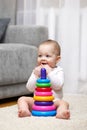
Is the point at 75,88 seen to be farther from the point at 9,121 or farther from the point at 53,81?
Result: the point at 9,121

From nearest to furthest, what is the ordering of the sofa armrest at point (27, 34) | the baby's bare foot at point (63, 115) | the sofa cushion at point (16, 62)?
the baby's bare foot at point (63, 115) → the sofa cushion at point (16, 62) → the sofa armrest at point (27, 34)

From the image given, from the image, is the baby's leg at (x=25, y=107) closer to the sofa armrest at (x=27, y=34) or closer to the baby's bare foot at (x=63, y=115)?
the baby's bare foot at (x=63, y=115)

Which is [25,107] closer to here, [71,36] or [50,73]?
[50,73]

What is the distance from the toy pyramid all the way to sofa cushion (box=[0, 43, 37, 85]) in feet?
2.16

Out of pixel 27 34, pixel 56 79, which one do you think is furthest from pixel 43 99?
pixel 27 34

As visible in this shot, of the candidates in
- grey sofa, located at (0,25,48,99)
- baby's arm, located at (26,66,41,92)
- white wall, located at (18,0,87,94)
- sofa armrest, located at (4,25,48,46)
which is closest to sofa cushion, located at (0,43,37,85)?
grey sofa, located at (0,25,48,99)

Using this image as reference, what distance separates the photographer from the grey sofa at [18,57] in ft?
8.06

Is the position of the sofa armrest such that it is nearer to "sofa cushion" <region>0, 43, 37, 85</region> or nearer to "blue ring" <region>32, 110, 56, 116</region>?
"sofa cushion" <region>0, 43, 37, 85</region>

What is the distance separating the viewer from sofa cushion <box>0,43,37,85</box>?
243 centimetres

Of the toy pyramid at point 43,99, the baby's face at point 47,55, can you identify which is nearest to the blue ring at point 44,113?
the toy pyramid at point 43,99

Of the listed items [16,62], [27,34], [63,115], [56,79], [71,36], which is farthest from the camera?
[71,36]

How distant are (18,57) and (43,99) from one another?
85cm

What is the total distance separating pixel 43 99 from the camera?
178cm

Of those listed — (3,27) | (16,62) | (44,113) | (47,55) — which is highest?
(3,27)
